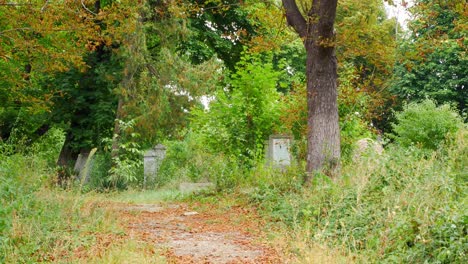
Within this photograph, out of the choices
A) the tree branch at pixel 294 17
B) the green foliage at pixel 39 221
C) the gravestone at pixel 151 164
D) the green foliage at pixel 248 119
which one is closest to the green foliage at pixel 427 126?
the green foliage at pixel 248 119

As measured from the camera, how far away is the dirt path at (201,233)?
5.34 m

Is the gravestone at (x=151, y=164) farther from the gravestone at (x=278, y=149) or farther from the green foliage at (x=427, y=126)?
the green foliage at (x=427, y=126)

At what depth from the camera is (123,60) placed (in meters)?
14.1

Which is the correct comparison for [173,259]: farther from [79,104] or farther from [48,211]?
[79,104]

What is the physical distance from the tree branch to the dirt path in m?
3.54

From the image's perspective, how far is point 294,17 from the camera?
9211mm

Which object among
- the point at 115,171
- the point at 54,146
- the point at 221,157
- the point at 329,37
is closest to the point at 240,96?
the point at 221,157

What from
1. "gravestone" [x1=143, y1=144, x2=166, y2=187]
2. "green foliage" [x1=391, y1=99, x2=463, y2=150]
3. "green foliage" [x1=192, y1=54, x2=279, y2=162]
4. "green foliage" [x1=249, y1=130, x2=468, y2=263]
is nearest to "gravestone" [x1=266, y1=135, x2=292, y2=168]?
"green foliage" [x1=192, y1=54, x2=279, y2=162]

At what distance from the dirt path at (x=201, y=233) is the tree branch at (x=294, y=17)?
11.6ft

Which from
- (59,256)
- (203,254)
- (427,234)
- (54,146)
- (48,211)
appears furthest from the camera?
(54,146)

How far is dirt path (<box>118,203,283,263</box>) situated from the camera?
5340mm

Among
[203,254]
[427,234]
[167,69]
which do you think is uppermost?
[167,69]

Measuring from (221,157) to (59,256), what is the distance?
7.68 m

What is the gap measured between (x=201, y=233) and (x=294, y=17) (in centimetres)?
466
